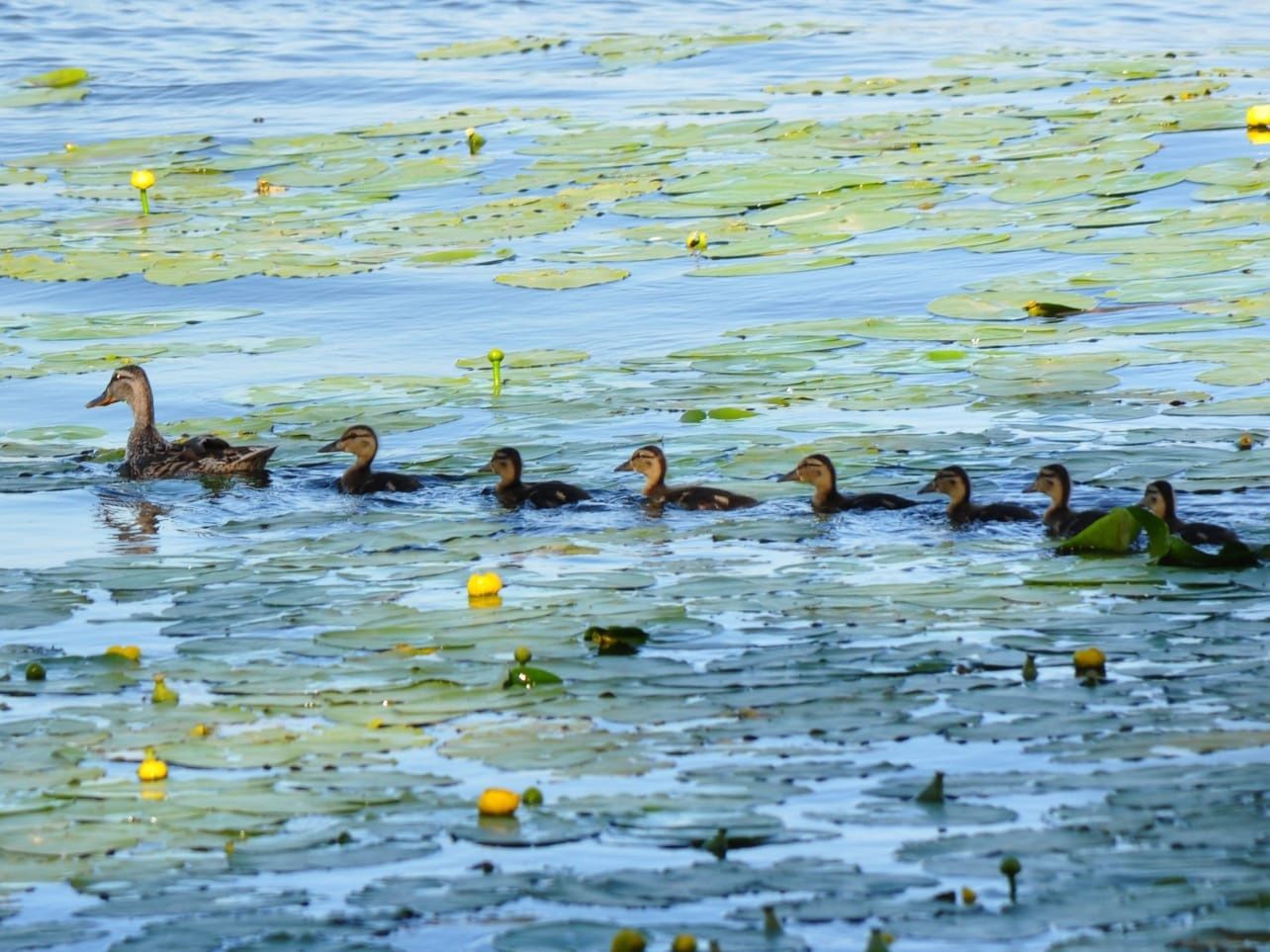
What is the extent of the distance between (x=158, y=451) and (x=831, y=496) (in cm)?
397

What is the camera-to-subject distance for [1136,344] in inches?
520

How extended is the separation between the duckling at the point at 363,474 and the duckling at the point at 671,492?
1.15 metres

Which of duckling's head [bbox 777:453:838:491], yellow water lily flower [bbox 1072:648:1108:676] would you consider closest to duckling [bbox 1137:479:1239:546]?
duckling's head [bbox 777:453:838:491]

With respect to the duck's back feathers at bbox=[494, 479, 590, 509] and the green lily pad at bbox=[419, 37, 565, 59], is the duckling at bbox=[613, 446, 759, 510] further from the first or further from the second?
the green lily pad at bbox=[419, 37, 565, 59]

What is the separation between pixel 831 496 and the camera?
33.6 ft

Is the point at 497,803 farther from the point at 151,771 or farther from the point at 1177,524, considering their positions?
the point at 1177,524

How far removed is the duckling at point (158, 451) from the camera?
38.0 feet

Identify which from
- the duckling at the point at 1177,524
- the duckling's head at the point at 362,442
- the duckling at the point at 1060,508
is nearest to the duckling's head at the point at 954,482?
the duckling at the point at 1060,508

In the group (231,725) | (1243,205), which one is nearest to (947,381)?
(1243,205)

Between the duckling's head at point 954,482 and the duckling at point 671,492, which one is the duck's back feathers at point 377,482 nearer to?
the duckling at point 671,492

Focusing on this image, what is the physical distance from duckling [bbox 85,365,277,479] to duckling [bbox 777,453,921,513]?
2.99m

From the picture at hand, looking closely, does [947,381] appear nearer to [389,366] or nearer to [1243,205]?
[389,366]

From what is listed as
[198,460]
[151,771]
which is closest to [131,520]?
[198,460]

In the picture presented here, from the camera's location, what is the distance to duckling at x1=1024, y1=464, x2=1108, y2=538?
31.4 ft
